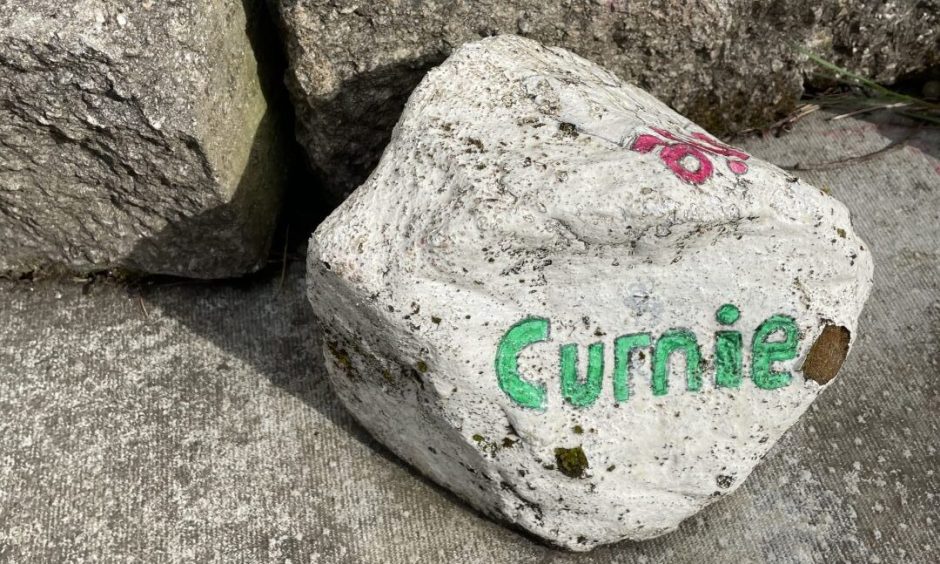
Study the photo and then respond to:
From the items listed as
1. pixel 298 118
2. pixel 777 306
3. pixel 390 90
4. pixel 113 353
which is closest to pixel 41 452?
pixel 113 353

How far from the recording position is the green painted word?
1.68m

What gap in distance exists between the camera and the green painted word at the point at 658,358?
1683 mm

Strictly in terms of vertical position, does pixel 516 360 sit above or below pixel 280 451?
above

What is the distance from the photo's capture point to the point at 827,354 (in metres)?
1.78

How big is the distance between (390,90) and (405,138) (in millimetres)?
437

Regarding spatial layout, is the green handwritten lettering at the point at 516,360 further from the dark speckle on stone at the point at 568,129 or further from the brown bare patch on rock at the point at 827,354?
the brown bare patch on rock at the point at 827,354

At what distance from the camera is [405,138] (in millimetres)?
1743

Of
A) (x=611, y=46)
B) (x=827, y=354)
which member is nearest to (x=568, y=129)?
(x=611, y=46)

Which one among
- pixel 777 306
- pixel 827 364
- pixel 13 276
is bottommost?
pixel 13 276

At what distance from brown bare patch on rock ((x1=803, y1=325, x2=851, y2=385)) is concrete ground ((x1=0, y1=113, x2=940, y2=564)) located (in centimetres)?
29

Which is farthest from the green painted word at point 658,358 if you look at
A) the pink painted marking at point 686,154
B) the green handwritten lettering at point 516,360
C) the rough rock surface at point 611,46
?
the rough rock surface at point 611,46

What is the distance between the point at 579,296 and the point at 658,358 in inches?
7.8

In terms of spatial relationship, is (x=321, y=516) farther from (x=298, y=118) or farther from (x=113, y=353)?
(x=298, y=118)

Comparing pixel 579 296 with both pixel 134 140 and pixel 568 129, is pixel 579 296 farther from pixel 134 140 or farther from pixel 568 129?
pixel 134 140
